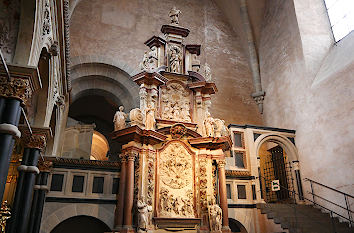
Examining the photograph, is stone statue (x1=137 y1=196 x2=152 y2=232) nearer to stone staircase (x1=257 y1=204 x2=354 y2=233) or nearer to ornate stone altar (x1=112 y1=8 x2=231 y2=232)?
ornate stone altar (x1=112 y1=8 x2=231 y2=232)

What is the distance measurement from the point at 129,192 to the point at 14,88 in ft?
16.4

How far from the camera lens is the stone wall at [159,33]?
1495cm

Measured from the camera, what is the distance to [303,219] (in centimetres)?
1096

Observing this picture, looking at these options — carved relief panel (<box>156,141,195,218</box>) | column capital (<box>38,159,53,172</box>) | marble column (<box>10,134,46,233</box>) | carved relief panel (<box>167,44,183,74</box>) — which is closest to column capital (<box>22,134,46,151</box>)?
marble column (<box>10,134,46,233</box>)

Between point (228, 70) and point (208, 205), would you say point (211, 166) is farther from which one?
point (228, 70)

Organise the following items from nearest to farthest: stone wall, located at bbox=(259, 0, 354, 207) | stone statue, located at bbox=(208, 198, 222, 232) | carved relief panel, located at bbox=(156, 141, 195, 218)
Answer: stone statue, located at bbox=(208, 198, 222, 232) < carved relief panel, located at bbox=(156, 141, 195, 218) < stone wall, located at bbox=(259, 0, 354, 207)

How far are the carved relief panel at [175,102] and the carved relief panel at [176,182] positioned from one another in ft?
3.49

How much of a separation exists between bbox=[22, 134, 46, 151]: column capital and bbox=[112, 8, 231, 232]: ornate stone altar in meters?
2.56

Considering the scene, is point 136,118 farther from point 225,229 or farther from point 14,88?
point 14,88

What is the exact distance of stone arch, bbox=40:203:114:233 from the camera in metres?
9.73

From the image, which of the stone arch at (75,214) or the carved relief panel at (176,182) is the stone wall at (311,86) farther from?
the stone arch at (75,214)

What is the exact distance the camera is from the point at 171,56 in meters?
12.3

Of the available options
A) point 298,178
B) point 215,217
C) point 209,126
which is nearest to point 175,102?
point 209,126

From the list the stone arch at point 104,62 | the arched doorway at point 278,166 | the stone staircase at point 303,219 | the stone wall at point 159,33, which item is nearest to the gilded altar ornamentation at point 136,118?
the stone arch at point 104,62
